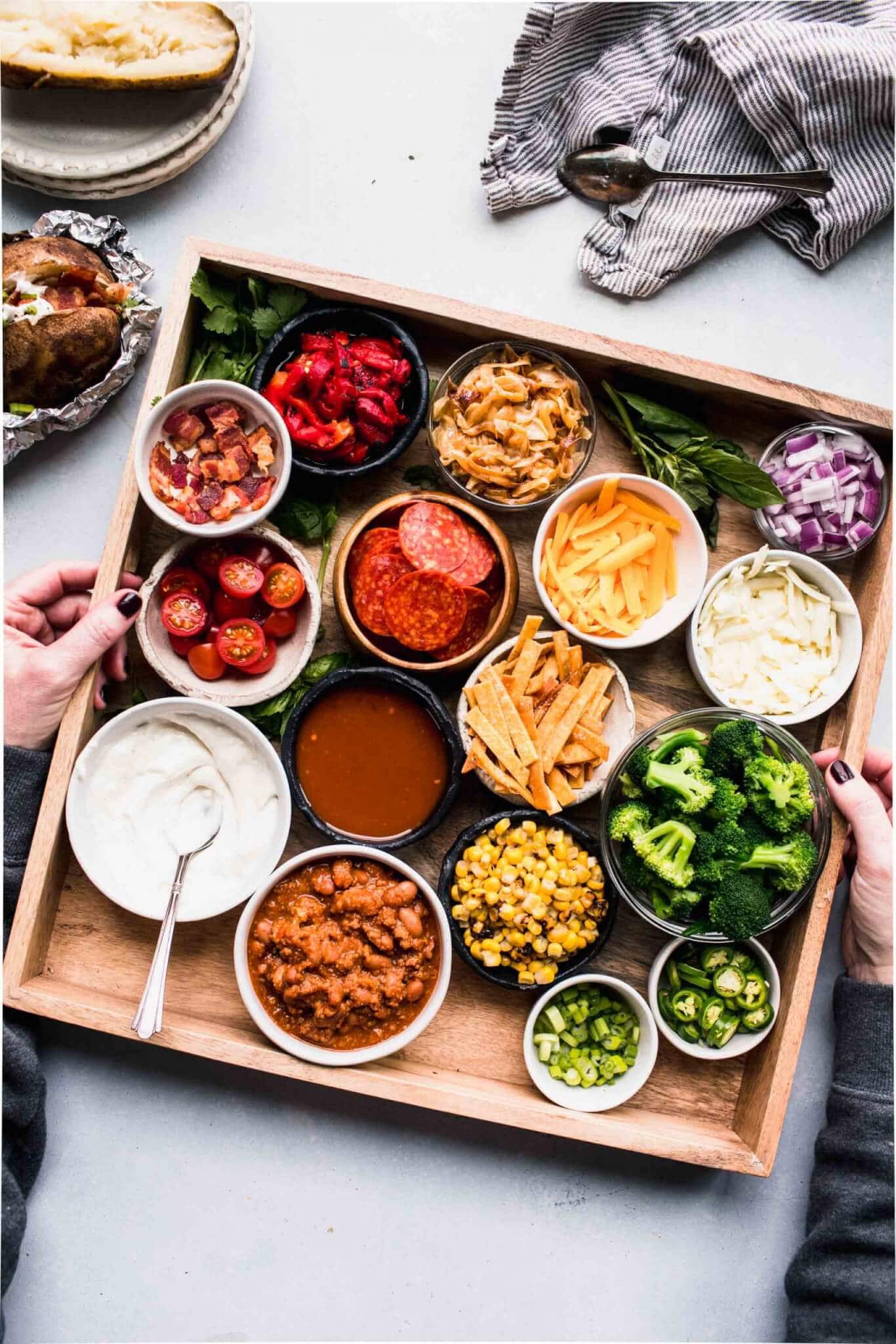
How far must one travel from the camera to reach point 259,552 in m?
3.03

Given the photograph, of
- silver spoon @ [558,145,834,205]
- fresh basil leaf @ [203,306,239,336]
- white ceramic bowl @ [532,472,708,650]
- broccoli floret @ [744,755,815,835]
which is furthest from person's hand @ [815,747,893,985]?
fresh basil leaf @ [203,306,239,336]

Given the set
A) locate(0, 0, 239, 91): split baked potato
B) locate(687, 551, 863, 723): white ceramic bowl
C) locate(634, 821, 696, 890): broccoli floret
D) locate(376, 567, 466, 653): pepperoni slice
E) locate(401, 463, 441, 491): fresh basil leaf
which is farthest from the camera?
locate(401, 463, 441, 491): fresh basil leaf

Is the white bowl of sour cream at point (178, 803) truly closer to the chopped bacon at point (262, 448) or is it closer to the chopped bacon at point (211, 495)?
the chopped bacon at point (211, 495)

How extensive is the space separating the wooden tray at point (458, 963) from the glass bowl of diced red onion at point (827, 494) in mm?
74

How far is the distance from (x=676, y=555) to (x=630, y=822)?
892 millimetres

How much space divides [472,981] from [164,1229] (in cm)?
140

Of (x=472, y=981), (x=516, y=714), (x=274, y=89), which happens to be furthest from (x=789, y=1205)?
(x=274, y=89)

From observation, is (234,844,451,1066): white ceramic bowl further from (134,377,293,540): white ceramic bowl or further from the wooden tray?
(134,377,293,540): white ceramic bowl

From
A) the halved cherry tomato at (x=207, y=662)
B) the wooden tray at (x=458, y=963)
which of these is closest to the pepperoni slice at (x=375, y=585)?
the wooden tray at (x=458, y=963)

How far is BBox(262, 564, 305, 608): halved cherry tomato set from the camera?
300cm

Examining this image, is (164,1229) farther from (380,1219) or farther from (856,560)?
(856,560)

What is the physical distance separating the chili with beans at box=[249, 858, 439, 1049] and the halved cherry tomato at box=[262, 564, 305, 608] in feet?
2.75

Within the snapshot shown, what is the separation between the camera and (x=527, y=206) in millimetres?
3471

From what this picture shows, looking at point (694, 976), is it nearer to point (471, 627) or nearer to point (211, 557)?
point (471, 627)
